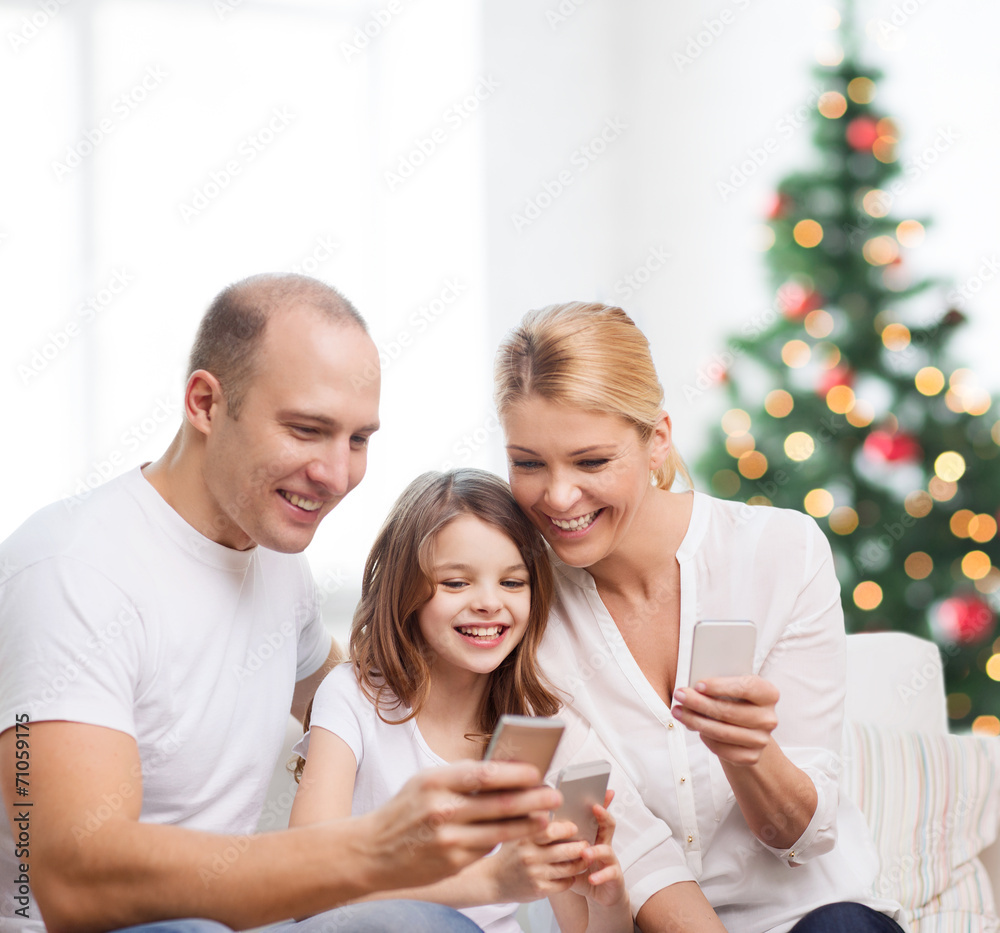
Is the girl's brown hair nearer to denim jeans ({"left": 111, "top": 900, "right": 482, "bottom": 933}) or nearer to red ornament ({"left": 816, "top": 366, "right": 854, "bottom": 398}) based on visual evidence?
denim jeans ({"left": 111, "top": 900, "right": 482, "bottom": 933})

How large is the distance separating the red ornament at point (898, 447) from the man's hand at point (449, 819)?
8.65 ft

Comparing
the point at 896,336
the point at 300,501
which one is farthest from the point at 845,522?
the point at 300,501

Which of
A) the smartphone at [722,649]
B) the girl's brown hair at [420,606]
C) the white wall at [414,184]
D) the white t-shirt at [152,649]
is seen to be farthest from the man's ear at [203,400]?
the white wall at [414,184]

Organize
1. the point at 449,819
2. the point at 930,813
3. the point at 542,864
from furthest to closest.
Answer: the point at 930,813 < the point at 542,864 < the point at 449,819

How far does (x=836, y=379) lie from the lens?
134 inches

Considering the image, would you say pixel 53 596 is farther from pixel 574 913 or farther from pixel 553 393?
pixel 574 913

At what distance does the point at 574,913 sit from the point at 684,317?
3582 millimetres

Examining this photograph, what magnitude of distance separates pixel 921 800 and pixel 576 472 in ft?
3.95

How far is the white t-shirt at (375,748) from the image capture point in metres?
1.64

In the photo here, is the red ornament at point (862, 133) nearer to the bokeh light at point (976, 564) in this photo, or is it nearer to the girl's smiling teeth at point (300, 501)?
the bokeh light at point (976, 564)

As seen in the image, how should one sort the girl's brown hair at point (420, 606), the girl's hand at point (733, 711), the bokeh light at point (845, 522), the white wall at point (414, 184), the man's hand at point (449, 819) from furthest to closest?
the white wall at point (414, 184) < the bokeh light at point (845, 522) < the girl's brown hair at point (420, 606) < the girl's hand at point (733, 711) < the man's hand at point (449, 819)

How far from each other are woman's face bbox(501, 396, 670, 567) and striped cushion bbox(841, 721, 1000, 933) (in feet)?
2.97

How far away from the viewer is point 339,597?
3906 millimetres

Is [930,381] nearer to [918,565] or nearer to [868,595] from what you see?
[918,565]
